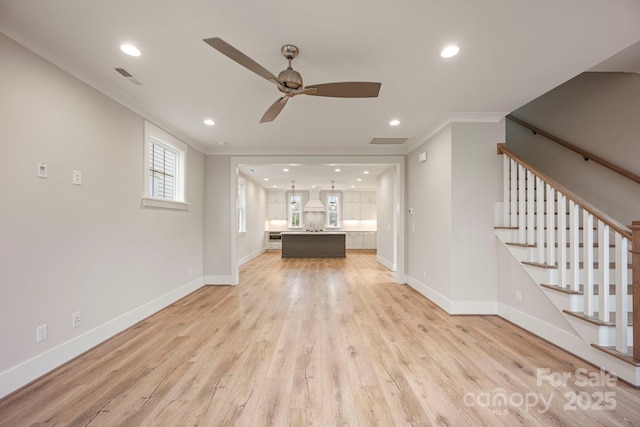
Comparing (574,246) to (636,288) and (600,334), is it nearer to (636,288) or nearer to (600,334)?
(636,288)

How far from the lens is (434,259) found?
4113 millimetres

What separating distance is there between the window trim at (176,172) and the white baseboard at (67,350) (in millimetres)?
1299

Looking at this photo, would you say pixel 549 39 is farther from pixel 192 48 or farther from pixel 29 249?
pixel 29 249

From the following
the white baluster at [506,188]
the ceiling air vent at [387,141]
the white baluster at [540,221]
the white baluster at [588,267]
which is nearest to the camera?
the white baluster at [588,267]

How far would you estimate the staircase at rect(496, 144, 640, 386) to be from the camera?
211cm

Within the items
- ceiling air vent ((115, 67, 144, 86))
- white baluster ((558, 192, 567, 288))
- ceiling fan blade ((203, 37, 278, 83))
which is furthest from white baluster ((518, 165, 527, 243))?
ceiling air vent ((115, 67, 144, 86))

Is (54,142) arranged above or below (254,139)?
below

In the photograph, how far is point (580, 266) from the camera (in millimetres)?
2807

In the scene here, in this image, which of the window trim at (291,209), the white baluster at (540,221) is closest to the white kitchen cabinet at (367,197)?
the window trim at (291,209)

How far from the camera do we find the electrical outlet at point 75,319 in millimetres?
2414

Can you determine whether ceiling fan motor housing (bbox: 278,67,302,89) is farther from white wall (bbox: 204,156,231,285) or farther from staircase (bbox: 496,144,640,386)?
white wall (bbox: 204,156,231,285)

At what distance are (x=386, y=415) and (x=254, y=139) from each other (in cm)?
414

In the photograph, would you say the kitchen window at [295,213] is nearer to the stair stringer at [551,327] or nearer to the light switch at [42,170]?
the stair stringer at [551,327]

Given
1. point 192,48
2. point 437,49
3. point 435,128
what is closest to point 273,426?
point 192,48
